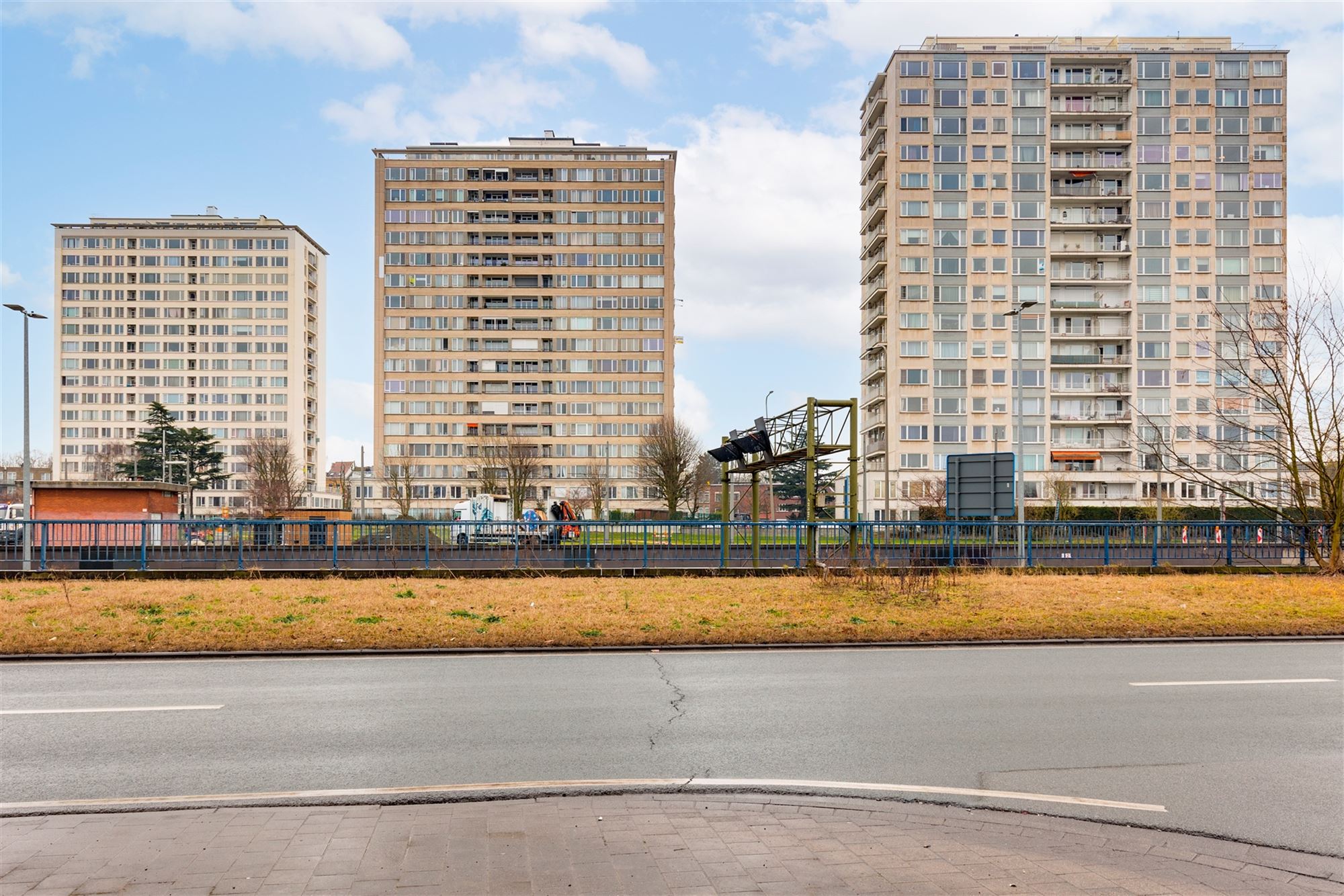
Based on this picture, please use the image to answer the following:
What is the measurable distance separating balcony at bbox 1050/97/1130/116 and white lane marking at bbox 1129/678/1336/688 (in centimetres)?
7774

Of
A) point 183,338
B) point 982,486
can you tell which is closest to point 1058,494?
point 982,486

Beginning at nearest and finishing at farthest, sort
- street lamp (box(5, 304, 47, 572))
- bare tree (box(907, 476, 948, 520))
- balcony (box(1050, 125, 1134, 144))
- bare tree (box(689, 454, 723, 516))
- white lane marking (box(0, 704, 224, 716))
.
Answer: white lane marking (box(0, 704, 224, 716)) < street lamp (box(5, 304, 47, 572)) < bare tree (box(907, 476, 948, 520)) < bare tree (box(689, 454, 723, 516)) < balcony (box(1050, 125, 1134, 144))

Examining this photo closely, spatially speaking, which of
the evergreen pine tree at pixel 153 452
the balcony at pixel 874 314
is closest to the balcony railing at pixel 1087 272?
the balcony at pixel 874 314

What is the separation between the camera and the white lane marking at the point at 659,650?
12.3 meters

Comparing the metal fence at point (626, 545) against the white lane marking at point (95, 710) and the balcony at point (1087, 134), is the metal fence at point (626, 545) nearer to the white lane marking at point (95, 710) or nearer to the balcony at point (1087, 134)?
the white lane marking at point (95, 710)

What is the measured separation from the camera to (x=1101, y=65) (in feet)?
258

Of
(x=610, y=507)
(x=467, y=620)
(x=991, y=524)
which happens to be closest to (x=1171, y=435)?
(x=610, y=507)

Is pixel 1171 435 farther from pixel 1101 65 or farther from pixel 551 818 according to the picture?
pixel 551 818

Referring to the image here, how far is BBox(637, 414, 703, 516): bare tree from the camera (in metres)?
63.3

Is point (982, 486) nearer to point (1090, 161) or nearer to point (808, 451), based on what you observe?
point (808, 451)

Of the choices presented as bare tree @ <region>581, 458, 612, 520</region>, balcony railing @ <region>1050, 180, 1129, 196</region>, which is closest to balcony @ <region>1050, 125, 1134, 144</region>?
balcony railing @ <region>1050, 180, 1129, 196</region>

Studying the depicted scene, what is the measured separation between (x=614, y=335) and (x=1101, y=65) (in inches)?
1987

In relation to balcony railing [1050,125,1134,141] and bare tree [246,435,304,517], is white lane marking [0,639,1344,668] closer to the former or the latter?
bare tree [246,435,304,517]

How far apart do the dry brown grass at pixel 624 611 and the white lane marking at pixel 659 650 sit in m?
0.26
